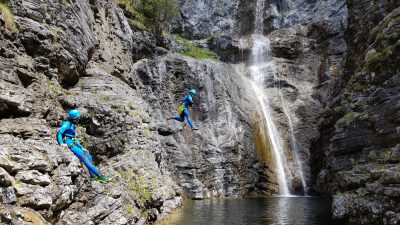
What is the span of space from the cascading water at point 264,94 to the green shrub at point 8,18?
28.9 meters

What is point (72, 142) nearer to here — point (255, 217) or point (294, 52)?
point (255, 217)

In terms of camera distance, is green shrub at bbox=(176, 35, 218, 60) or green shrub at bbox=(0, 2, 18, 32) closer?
green shrub at bbox=(0, 2, 18, 32)

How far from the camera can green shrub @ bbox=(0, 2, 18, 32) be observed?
14.6 meters

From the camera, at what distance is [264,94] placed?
44.8 metres

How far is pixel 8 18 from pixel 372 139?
1742cm

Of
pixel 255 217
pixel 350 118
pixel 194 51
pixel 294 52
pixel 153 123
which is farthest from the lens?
pixel 194 51

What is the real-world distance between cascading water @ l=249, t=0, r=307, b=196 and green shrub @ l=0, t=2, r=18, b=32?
2895 centimetres

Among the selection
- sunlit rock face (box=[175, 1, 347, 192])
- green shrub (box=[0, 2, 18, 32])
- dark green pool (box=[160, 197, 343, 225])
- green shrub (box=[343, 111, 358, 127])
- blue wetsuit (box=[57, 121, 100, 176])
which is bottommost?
dark green pool (box=[160, 197, 343, 225])

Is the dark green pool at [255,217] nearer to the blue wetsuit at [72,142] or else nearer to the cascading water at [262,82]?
the blue wetsuit at [72,142]

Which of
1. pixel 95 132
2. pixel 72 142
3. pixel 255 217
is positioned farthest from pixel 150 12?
pixel 72 142

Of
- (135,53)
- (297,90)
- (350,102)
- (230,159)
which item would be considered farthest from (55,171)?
(297,90)

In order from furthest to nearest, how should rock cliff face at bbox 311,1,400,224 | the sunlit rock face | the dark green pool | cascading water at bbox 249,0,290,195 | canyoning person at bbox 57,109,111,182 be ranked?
the sunlit rock face → cascading water at bbox 249,0,290,195 → the dark green pool → rock cliff face at bbox 311,1,400,224 → canyoning person at bbox 57,109,111,182

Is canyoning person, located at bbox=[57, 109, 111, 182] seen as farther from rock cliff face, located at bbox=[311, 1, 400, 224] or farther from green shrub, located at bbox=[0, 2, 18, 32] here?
rock cliff face, located at bbox=[311, 1, 400, 224]

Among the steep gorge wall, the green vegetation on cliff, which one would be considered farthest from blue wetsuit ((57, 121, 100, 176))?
the green vegetation on cliff
